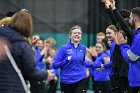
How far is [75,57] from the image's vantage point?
34.4ft

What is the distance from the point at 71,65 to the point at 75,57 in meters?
0.18

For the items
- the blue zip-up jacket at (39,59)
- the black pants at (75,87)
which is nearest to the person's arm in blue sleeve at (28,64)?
the black pants at (75,87)

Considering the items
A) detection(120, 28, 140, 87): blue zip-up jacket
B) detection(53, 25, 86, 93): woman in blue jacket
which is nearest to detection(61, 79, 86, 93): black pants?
detection(53, 25, 86, 93): woman in blue jacket

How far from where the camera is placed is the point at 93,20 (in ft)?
58.1

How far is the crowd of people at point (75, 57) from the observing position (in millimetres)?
5867

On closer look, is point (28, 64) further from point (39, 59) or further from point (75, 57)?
point (39, 59)

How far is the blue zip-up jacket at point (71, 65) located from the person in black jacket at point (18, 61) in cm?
448

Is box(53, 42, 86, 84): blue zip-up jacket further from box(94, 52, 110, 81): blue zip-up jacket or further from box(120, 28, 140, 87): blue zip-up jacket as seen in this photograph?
box(120, 28, 140, 87): blue zip-up jacket

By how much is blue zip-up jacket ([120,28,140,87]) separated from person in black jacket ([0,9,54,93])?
5.78 ft

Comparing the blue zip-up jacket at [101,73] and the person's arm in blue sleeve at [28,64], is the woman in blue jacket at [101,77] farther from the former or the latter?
the person's arm in blue sleeve at [28,64]

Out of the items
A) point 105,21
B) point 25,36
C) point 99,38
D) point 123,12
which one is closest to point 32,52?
point 25,36

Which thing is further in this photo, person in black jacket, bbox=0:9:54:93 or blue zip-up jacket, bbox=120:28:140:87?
blue zip-up jacket, bbox=120:28:140:87

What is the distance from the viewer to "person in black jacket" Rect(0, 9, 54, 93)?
5852 millimetres

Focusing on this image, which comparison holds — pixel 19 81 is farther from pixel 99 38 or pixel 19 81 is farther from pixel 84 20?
pixel 84 20
